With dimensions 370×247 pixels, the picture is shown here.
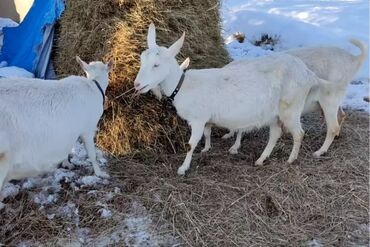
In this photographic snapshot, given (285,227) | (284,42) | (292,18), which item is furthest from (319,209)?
(292,18)

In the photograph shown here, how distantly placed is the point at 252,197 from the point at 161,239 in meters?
0.99

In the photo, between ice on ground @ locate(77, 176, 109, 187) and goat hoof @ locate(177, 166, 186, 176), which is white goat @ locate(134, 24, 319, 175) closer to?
goat hoof @ locate(177, 166, 186, 176)

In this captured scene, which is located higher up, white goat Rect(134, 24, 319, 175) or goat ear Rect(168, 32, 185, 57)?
goat ear Rect(168, 32, 185, 57)

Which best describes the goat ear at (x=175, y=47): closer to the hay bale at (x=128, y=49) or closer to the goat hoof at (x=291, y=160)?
the hay bale at (x=128, y=49)

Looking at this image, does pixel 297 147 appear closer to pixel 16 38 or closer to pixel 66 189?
pixel 66 189

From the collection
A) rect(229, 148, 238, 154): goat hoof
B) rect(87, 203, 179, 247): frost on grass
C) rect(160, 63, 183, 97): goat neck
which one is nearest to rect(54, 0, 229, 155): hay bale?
rect(229, 148, 238, 154): goat hoof

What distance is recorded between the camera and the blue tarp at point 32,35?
20.0 ft

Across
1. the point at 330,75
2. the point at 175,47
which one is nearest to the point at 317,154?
the point at 330,75

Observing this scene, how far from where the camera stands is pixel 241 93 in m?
4.82

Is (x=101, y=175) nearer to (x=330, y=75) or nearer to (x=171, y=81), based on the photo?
(x=171, y=81)

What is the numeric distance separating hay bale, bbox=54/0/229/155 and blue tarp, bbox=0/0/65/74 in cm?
38

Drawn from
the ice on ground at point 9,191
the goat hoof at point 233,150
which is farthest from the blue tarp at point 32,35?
the goat hoof at point 233,150

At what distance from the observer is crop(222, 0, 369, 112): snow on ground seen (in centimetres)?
928

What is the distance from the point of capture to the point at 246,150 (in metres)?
5.46
